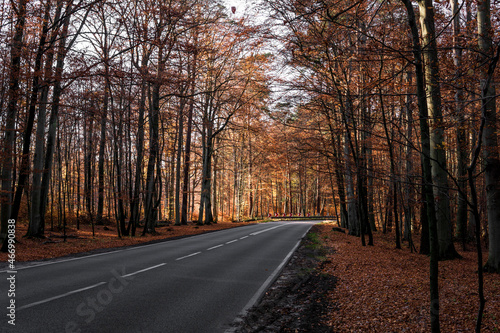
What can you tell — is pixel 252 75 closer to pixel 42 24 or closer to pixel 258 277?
pixel 42 24

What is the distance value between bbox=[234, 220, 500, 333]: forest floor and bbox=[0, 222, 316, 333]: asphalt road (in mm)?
586

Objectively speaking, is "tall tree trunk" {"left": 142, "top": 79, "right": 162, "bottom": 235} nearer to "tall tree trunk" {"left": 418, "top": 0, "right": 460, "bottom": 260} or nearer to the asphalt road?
the asphalt road

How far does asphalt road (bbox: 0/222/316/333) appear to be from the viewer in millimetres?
4730

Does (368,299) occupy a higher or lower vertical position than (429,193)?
lower

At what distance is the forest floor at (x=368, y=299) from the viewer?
498 cm

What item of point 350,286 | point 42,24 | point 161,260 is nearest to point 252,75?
point 42,24

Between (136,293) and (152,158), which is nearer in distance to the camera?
(136,293)

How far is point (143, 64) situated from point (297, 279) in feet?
51.9
